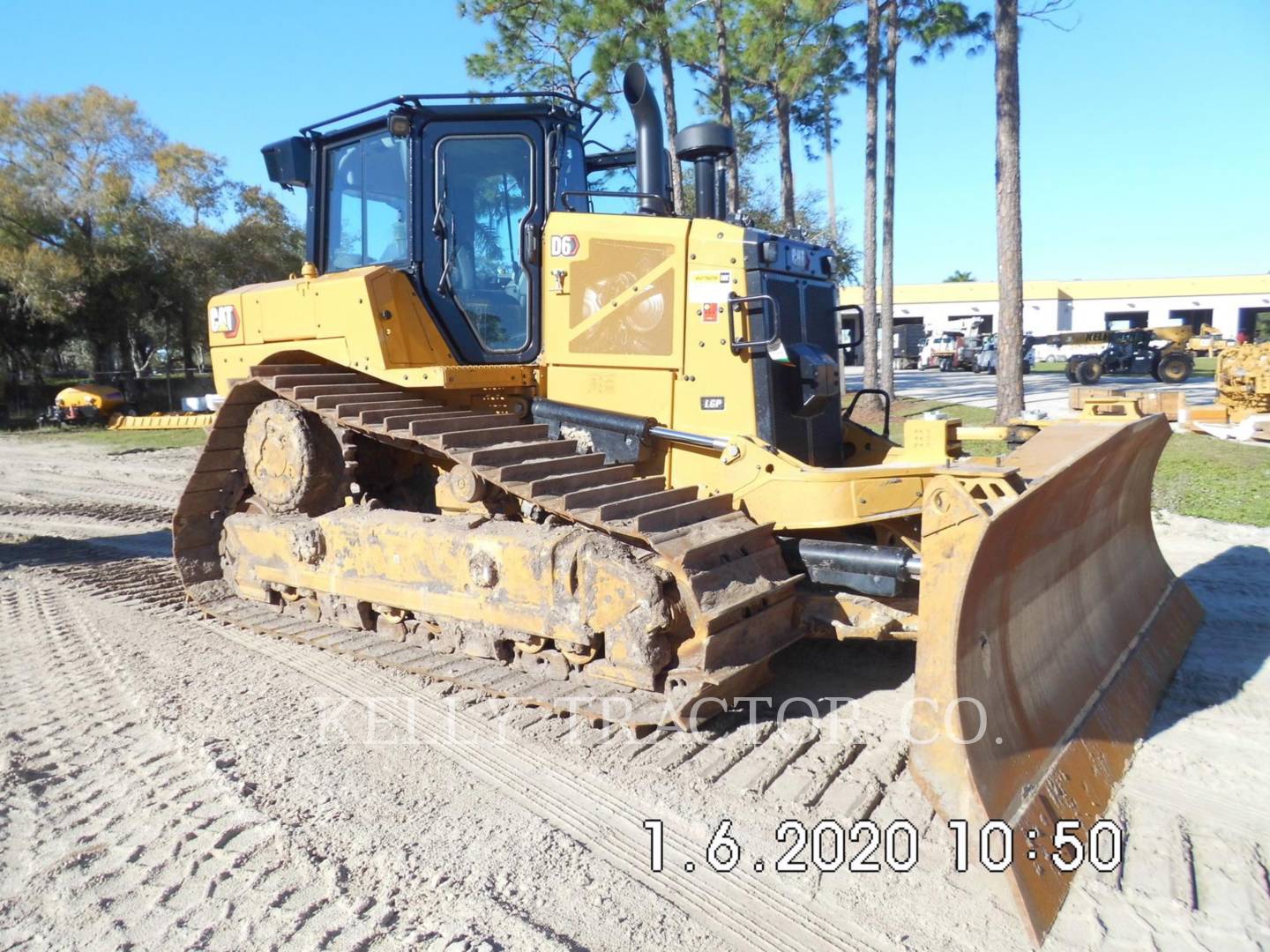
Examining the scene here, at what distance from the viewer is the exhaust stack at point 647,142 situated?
507cm

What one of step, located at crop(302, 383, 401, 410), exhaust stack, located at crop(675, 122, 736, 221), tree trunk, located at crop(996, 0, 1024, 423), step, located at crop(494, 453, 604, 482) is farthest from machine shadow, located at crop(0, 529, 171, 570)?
tree trunk, located at crop(996, 0, 1024, 423)

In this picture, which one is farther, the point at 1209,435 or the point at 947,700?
the point at 1209,435

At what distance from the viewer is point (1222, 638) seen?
16.2ft

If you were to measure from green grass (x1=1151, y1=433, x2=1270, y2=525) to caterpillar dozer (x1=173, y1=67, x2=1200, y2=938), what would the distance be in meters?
3.57

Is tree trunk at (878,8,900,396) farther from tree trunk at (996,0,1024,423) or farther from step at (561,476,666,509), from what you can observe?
step at (561,476,666,509)

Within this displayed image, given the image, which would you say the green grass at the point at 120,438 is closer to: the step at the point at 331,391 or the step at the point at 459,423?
the step at the point at 331,391

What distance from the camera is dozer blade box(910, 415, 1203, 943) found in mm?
2912

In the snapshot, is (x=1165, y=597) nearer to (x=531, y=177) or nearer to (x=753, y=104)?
(x=531, y=177)

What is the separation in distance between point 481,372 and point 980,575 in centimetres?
278

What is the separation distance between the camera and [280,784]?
343 cm

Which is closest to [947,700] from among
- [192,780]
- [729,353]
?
[729,353]

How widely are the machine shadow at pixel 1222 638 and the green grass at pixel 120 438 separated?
50.8 feet

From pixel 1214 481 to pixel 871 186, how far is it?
413 inches
